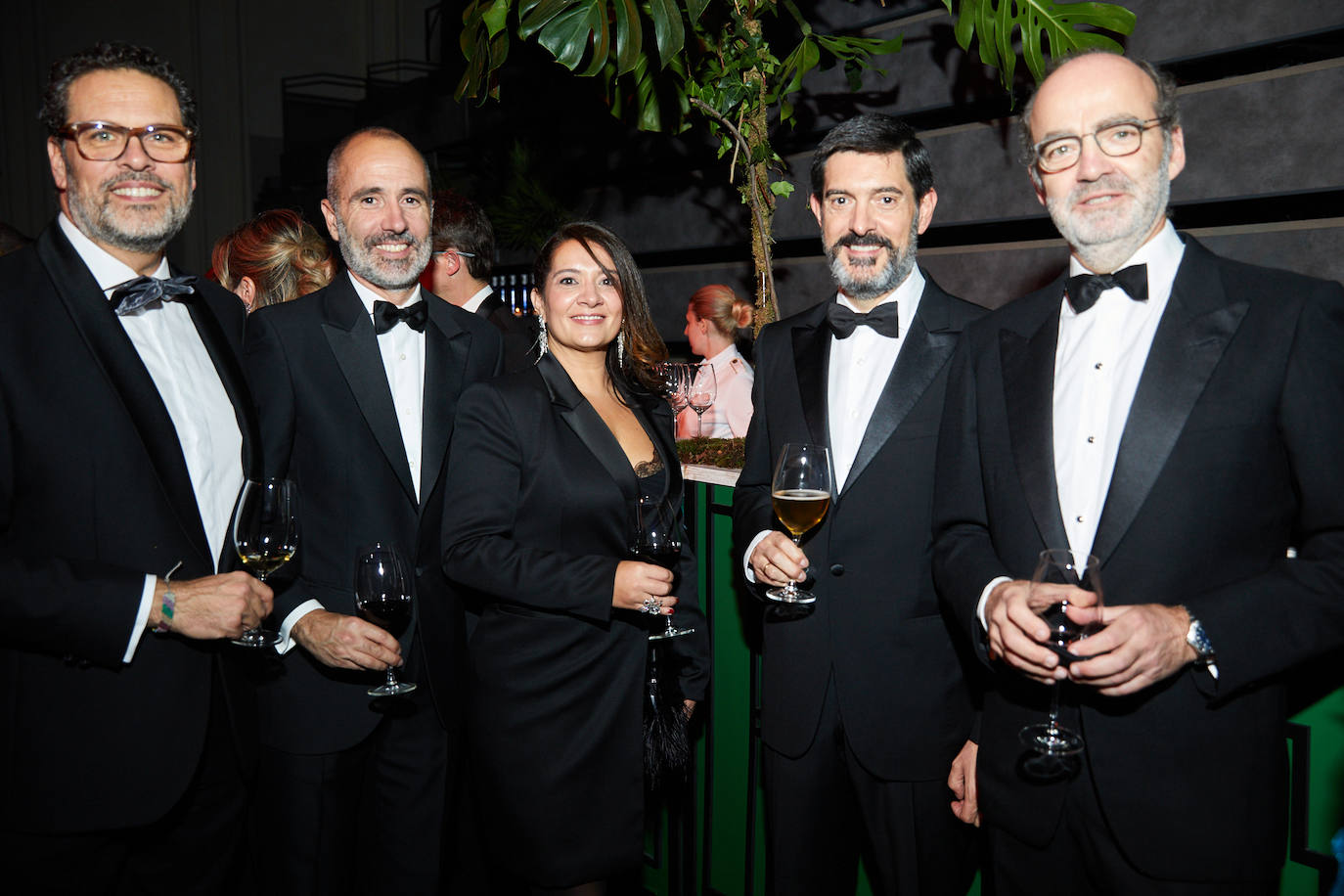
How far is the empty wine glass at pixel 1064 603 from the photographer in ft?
4.73

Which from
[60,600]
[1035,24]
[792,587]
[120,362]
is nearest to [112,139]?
[120,362]

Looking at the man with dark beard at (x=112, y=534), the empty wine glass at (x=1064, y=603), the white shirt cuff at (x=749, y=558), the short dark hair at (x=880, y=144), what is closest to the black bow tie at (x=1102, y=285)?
the empty wine glass at (x=1064, y=603)

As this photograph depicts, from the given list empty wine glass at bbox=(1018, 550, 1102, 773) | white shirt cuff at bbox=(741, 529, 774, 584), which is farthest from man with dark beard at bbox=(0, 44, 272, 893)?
empty wine glass at bbox=(1018, 550, 1102, 773)

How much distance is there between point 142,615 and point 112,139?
3.20 feet

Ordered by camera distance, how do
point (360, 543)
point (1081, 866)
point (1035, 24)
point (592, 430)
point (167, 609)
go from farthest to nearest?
point (1035, 24)
point (592, 430)
point (360, 543)
point (167, 609)
point (1081, 866)

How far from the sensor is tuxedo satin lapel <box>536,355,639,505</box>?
7.77 ft

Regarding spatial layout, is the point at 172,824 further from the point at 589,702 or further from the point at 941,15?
the point at 941,15

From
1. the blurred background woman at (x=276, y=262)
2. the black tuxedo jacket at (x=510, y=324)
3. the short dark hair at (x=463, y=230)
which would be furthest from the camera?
the short dark hair at (x=463, y=230)

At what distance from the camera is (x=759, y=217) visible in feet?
11.4

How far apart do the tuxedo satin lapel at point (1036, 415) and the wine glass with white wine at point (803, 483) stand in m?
0.38

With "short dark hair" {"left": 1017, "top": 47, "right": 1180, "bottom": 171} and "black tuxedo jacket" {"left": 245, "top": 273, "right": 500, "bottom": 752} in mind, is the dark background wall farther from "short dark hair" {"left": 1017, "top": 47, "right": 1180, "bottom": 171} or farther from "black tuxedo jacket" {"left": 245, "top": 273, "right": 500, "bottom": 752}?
A: "black tuxedo jacket" {"left": 245, "top": 273, "right": 500, "bottom": 752}

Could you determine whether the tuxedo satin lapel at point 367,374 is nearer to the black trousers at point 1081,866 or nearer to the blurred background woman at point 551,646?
the blurred background woman at point 551,646

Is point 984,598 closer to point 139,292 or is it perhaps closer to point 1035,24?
point 139,292

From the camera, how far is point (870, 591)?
6.86 feet
